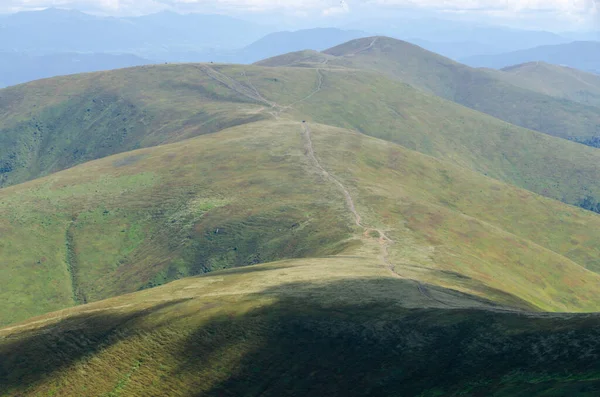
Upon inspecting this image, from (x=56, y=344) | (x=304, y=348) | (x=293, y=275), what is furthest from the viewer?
(x=293, y=275)

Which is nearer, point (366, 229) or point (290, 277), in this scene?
point (290, 277)

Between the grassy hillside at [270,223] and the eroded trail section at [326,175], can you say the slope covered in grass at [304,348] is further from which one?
the eroded trail section at [326,175]

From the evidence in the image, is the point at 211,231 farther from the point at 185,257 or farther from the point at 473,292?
the point at 473,292

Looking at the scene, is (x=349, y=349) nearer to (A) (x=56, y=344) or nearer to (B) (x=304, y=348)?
(B) (x=304, y=348)

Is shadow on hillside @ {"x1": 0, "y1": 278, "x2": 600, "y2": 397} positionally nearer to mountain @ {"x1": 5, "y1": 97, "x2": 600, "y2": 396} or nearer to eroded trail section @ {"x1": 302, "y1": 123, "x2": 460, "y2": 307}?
mountain @ {"x1": 5, "y1": 97, "x2": 600, "y2": 396}

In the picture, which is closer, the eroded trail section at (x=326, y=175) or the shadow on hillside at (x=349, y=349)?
the shadow on hillside at (x=349, y=349)

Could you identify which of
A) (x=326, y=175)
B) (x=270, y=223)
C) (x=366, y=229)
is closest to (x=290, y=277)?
(x=366, y=229)

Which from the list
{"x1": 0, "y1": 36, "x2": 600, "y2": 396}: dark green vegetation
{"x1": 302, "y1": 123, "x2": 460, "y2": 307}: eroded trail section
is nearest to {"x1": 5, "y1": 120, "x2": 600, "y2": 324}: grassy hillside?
{"x1": 0, "y1": 36, "x2": 600, "y2": 396}: dark green vegetation

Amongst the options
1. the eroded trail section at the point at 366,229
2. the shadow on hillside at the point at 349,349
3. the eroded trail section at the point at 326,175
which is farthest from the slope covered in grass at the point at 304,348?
the eroded trail section at the point at 326,175
